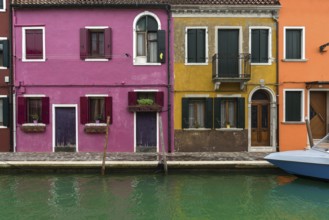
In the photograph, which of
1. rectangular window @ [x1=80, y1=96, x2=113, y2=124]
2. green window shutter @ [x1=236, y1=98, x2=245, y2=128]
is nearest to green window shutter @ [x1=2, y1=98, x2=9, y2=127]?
rectangular window @ [x1=80, y1=96, x2=113, y2=124]

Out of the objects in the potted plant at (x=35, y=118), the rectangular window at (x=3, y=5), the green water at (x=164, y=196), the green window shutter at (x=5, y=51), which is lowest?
the green water at (x=164, y=196)

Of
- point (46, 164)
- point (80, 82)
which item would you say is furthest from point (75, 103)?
point (46, 164)

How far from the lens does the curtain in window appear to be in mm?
14969

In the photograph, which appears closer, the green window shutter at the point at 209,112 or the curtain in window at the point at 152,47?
the green window shutter at the point at 209,112

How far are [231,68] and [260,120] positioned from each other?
268cm

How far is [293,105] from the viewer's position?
15023 mm

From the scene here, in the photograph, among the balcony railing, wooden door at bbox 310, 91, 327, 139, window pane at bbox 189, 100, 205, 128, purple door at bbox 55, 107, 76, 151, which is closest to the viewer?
the balcony railing

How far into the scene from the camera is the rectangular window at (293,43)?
49.0 feet

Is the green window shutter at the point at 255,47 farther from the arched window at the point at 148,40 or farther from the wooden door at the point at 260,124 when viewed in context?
the arched window at the point at 148,40

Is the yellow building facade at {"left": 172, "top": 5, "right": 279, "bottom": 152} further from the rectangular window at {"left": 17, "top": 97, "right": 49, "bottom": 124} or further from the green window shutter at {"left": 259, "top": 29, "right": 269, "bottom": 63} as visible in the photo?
the rectangular window at {"left": 17, "top": 97, "right": 49, "bottom": 124}

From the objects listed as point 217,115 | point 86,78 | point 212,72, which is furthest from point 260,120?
point 86,78

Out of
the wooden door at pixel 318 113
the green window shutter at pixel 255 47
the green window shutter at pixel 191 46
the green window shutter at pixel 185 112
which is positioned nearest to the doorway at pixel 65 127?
the green window shutter at pixel 185 112

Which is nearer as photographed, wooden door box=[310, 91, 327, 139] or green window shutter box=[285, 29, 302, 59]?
green window shutter box=[285, 29, 302, 59]

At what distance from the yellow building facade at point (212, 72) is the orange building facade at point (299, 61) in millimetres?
394
